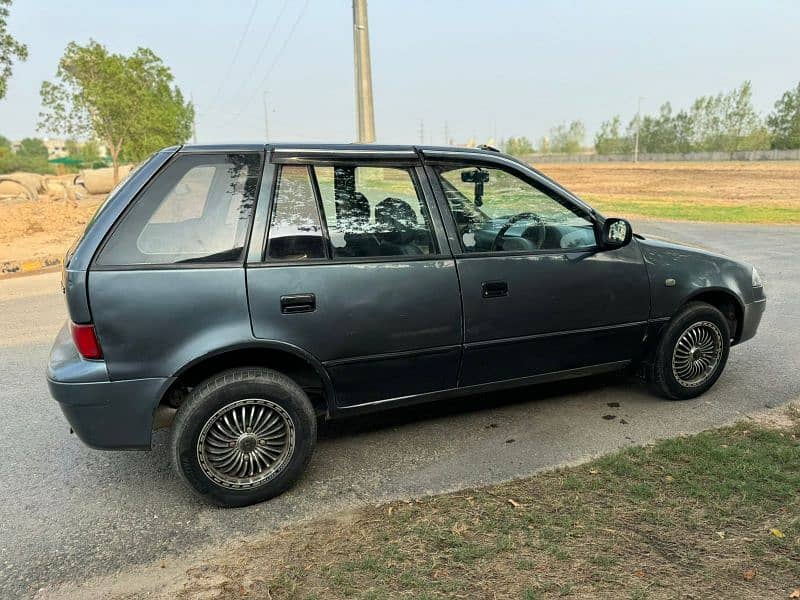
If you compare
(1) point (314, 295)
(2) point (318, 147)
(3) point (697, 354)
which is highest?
(2) point (318, 147)

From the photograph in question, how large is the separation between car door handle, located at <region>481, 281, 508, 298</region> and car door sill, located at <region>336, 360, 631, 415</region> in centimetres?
59

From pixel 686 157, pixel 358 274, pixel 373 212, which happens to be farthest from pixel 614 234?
pixel 686 157

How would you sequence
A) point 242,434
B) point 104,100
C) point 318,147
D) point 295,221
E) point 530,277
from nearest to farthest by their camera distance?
point 242,434, point 295,221, point 318,147, point 530,277, point 104,100

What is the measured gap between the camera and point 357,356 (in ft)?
10.8

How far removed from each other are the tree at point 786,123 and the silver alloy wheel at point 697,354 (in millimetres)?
95865

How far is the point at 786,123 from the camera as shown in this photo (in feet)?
282

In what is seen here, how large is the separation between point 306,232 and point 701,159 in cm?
9366

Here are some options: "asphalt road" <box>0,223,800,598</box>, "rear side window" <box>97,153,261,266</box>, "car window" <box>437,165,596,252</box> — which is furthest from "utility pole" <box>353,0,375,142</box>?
"rear side window" <box>97,153,261,266</box>

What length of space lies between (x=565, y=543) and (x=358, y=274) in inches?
65.6

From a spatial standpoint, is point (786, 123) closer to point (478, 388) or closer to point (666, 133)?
point (666, 133)

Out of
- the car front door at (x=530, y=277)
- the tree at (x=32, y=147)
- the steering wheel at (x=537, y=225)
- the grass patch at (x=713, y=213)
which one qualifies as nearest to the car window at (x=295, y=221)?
the car front door at (x=530, y=277)

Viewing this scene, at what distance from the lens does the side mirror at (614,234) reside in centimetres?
385

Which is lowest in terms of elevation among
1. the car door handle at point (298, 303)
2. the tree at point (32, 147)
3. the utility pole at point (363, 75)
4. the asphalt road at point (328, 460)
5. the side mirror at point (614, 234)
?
the asphalt road at point (328, 460)

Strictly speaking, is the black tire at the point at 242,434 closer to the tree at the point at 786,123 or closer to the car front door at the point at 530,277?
the car front door at the point at 530,277
